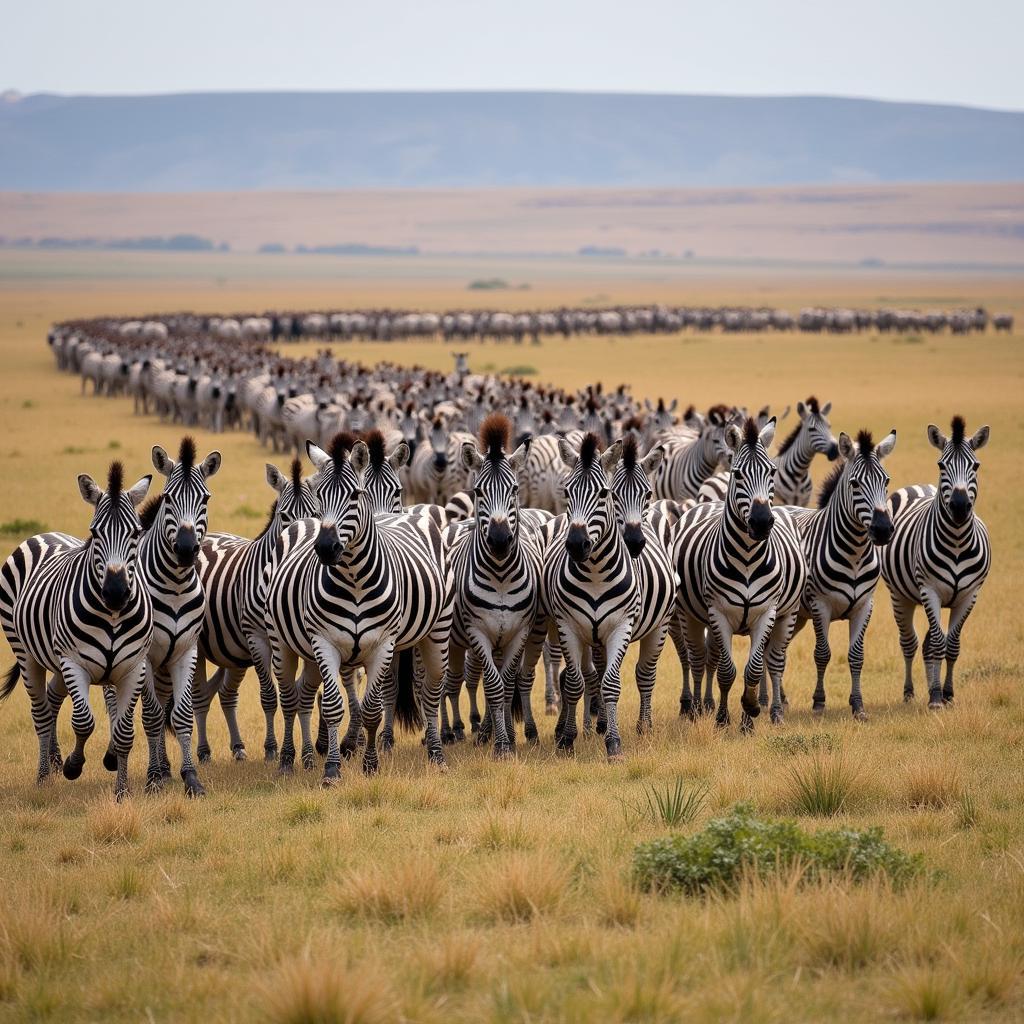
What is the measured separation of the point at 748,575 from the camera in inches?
397

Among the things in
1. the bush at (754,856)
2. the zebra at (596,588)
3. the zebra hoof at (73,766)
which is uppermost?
the zebra at (596,588)

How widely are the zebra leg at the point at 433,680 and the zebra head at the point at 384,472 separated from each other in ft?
3.34

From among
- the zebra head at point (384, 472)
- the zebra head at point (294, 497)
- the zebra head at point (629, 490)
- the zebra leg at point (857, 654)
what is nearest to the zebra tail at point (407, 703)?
the zebra head at point (384, 472)

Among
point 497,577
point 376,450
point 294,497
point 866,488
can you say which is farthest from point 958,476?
point 294,497

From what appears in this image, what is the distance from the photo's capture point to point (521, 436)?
21.2 meters

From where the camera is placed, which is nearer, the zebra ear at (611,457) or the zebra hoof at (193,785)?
the zebra hoof at (193,785)

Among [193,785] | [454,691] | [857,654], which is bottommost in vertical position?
[193,785]

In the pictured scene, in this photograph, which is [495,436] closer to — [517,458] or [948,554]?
[517,458]

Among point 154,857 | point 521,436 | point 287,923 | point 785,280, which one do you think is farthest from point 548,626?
point 785,280

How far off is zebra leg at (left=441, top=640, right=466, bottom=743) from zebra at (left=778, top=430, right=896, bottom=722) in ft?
7.59

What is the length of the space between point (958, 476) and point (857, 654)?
58.8 inches

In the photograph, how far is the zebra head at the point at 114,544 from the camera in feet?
26.8

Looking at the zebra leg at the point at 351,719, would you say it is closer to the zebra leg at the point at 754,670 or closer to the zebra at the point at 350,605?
the zebra at the point at 350,605

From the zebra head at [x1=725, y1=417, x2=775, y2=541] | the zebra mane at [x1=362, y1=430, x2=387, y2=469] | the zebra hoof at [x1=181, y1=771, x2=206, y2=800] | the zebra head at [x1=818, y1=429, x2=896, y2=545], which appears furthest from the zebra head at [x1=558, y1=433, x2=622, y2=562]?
the zebra hoof at [x1=181, y1=771, x2=206, y2=800]
